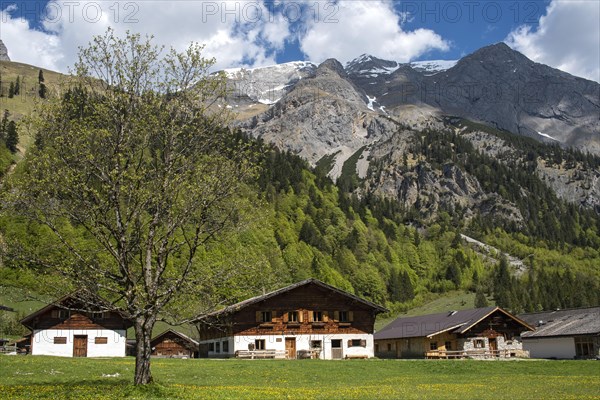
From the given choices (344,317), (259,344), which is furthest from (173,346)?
(344,317)

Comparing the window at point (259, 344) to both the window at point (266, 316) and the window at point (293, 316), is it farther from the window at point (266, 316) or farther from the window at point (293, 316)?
the window at point (293, 316)

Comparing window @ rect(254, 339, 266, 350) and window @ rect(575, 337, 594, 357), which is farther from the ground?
window @ rect(254, 339, 266, 350)

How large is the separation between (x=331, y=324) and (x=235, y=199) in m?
44.5

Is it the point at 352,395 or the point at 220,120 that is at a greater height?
the point at 220,120

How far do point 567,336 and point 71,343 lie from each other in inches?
2201

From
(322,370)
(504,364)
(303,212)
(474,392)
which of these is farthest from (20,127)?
(303,212)

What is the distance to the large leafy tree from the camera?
23.6 m

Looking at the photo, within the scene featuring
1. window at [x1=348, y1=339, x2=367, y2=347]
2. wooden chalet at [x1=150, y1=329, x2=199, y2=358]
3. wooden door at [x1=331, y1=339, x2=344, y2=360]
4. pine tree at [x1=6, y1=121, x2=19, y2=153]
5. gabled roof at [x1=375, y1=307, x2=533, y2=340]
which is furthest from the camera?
pine tree at [x1=6, y1=121, x2=19, y2=153]

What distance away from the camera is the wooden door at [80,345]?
64812mm

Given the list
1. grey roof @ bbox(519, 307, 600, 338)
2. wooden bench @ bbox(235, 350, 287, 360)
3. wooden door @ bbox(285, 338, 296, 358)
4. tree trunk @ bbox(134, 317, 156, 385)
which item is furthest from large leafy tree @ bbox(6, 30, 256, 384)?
grey roof @ bbox(519, 307, 600, 338)

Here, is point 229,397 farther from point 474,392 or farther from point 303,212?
point 303,212

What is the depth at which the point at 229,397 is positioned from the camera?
21.8 meters

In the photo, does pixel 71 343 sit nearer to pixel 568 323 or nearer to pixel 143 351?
pixel 143 351

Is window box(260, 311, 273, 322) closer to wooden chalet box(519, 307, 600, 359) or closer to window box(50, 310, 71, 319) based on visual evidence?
window box(50, 310, 71, 319)
